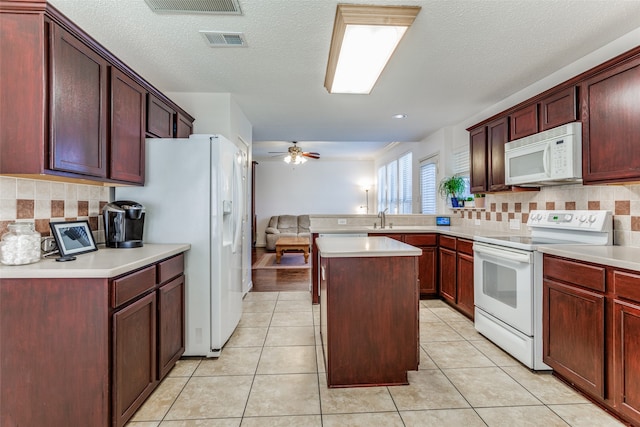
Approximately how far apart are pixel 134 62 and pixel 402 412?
3184mm

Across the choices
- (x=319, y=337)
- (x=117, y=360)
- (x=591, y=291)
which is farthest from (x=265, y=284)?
(x=591, y=291)

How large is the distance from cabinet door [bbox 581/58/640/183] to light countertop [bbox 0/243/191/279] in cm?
290

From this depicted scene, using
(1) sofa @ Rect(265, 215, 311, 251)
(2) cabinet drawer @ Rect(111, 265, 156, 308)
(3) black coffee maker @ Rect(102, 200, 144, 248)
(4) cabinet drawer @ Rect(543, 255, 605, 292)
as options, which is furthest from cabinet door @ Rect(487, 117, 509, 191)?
(1) sofa @ Rect(265, 215, 311, 251)

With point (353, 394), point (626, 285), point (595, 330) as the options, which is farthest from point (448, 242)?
point (353, 394)

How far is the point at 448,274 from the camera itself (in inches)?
143

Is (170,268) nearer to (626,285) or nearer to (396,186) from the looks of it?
(626,285)

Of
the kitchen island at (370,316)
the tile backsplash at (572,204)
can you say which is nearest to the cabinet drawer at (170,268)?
the kitchen island at (370,316)

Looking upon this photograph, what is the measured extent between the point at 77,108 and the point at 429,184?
189 inches

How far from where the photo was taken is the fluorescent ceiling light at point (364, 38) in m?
1.85

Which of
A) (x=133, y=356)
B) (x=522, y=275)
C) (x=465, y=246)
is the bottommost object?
(x=133, y=356)

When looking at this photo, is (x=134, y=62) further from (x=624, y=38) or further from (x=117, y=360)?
(x=624, y=38)

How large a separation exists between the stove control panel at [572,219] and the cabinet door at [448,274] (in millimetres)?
896

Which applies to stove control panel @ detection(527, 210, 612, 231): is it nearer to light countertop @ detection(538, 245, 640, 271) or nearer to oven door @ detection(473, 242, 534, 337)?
light countertop @ detection(538, 245, 640, 271)

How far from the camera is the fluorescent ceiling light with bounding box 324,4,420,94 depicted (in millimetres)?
1846
